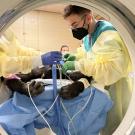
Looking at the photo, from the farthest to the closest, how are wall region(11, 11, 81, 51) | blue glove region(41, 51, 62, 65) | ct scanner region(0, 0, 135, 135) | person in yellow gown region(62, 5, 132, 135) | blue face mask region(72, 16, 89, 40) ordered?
wall region(11, 11, 81, 51)
blue face mask region(72, 16, 89, 40)
blue glove region(41, 51, 62, 65)
person in yellow gown region(62, 5, 132, 135)
ct scanner region(0, 0, 135, 135)

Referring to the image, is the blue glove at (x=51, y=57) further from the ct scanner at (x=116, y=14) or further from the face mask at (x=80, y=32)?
the ct scanner at (x=116, y=14)

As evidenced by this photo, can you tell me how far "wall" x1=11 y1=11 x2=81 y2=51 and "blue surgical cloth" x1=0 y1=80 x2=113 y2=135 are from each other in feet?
7.38

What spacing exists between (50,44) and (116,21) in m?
2.72

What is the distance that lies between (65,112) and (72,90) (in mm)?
138

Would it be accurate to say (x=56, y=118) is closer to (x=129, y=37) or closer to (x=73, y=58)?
(x=73, y=58)

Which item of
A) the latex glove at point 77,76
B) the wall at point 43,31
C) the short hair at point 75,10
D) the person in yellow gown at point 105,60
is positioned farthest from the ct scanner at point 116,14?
the wall at point 43,31

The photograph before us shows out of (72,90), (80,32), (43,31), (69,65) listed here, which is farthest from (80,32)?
(43,31)

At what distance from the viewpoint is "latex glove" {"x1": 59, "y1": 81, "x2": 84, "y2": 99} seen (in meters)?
1.63

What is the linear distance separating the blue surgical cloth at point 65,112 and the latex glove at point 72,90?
0.04 m

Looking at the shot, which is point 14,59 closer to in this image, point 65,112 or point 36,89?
point 36,89

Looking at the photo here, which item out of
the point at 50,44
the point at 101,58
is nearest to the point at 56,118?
the point at 101,58

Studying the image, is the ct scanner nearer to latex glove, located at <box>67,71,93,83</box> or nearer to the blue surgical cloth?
the blue surgical cloth

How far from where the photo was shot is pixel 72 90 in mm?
1637

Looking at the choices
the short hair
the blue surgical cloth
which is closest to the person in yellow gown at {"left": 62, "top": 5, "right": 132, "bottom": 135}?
the short hair
